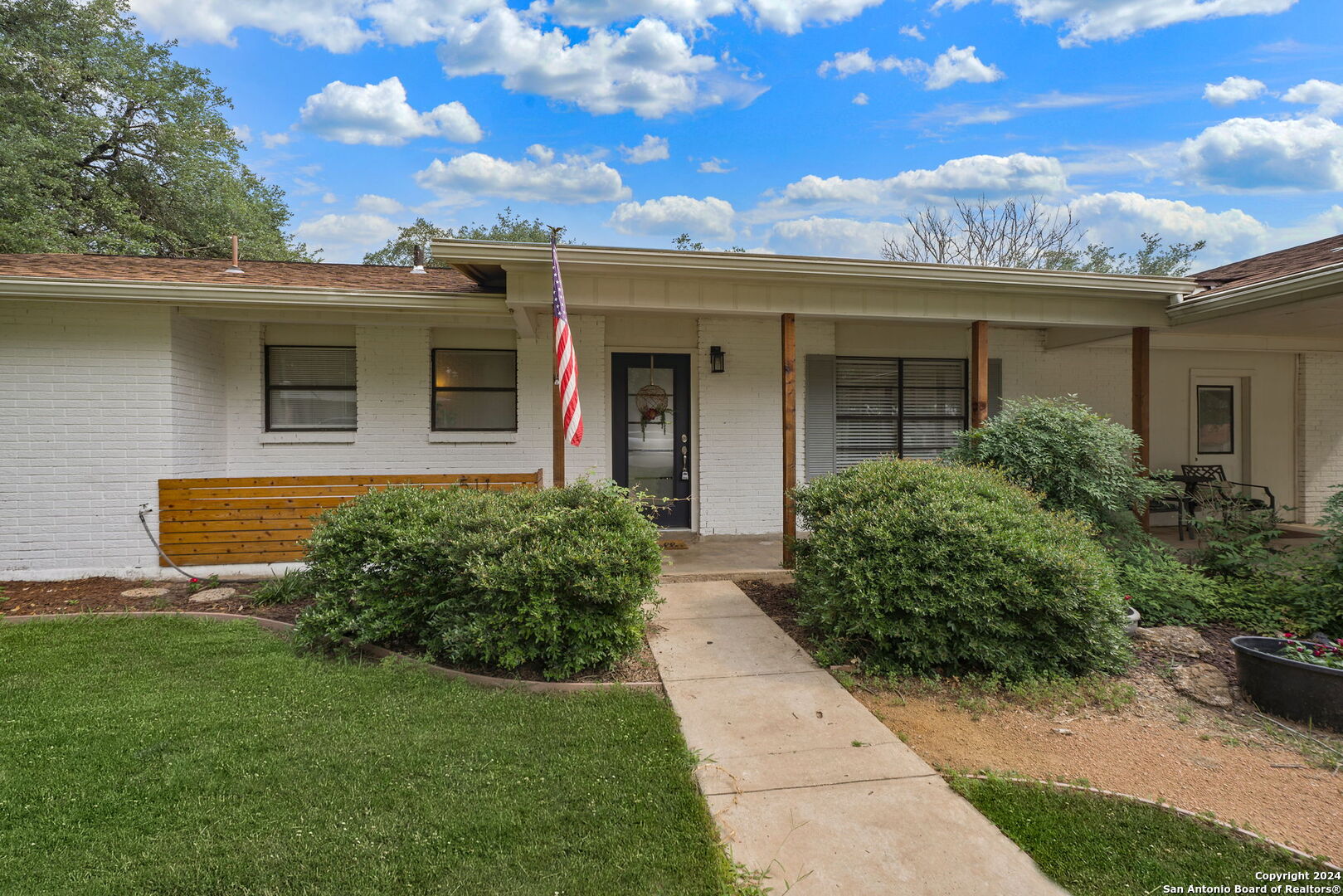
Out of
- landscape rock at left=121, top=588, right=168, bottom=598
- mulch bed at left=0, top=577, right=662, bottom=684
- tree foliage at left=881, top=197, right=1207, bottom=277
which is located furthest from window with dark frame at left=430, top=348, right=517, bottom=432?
tree foliage at left=881, top=197, right=1207, bottom=277

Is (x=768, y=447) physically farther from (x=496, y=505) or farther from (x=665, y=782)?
(x=665, y=782)

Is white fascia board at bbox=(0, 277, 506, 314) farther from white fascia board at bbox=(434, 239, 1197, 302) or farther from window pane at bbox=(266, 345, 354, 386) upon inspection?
window pane at bbox=(266, 345, 354, 386)

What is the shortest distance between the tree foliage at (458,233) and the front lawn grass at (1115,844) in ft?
76.1

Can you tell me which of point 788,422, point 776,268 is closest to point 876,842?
point 788,422

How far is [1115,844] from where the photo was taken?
6.84ft

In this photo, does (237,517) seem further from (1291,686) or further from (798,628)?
(1291,686)

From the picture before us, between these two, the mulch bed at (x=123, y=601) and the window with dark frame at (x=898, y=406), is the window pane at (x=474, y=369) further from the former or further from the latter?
the window with dark frame at (x=898, y=406)

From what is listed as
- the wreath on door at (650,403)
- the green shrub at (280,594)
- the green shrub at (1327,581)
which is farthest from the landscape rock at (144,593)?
the green shrub at (1327,581)

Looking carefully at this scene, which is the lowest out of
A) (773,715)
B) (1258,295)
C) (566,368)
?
(773,715)

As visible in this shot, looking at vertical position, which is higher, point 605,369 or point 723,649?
point 605,369

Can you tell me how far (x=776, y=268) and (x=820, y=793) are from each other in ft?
14.4

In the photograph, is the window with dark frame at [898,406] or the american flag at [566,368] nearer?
the american flag at [566,368]

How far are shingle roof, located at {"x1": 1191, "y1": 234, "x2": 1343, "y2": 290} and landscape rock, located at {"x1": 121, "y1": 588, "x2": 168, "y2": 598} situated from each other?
10153 millimetres

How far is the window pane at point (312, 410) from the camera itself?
6.91 meters
